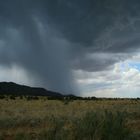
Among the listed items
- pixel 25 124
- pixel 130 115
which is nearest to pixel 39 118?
pixel 25 124

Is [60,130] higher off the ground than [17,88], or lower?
lower

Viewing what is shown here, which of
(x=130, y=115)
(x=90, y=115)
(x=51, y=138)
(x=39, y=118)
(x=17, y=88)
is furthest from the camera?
(x=17, y=88)

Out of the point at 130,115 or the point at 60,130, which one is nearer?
the point at 60,130

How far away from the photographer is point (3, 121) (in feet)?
93.1

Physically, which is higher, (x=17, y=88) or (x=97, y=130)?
(x=17, y=88)

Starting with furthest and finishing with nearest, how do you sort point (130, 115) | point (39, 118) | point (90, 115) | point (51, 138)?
1. point (130, 115)
2. point (39, 118)
3. point (90, 115)
4. point (51, 138)

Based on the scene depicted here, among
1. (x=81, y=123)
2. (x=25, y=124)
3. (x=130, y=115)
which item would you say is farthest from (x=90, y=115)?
(x=130, y=115)

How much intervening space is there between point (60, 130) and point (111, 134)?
2.01 meters

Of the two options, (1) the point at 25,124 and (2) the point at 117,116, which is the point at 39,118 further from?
(2) the point at 117,116

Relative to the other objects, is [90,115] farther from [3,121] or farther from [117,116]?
[3,121]

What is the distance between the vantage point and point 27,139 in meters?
15.1

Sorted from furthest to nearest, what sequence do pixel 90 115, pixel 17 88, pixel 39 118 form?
pixel 17 88, pixel 39 118, pixel 90 115

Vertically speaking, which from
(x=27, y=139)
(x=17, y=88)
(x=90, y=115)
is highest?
(x=17, y=88)

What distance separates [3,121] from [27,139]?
13673 mm
